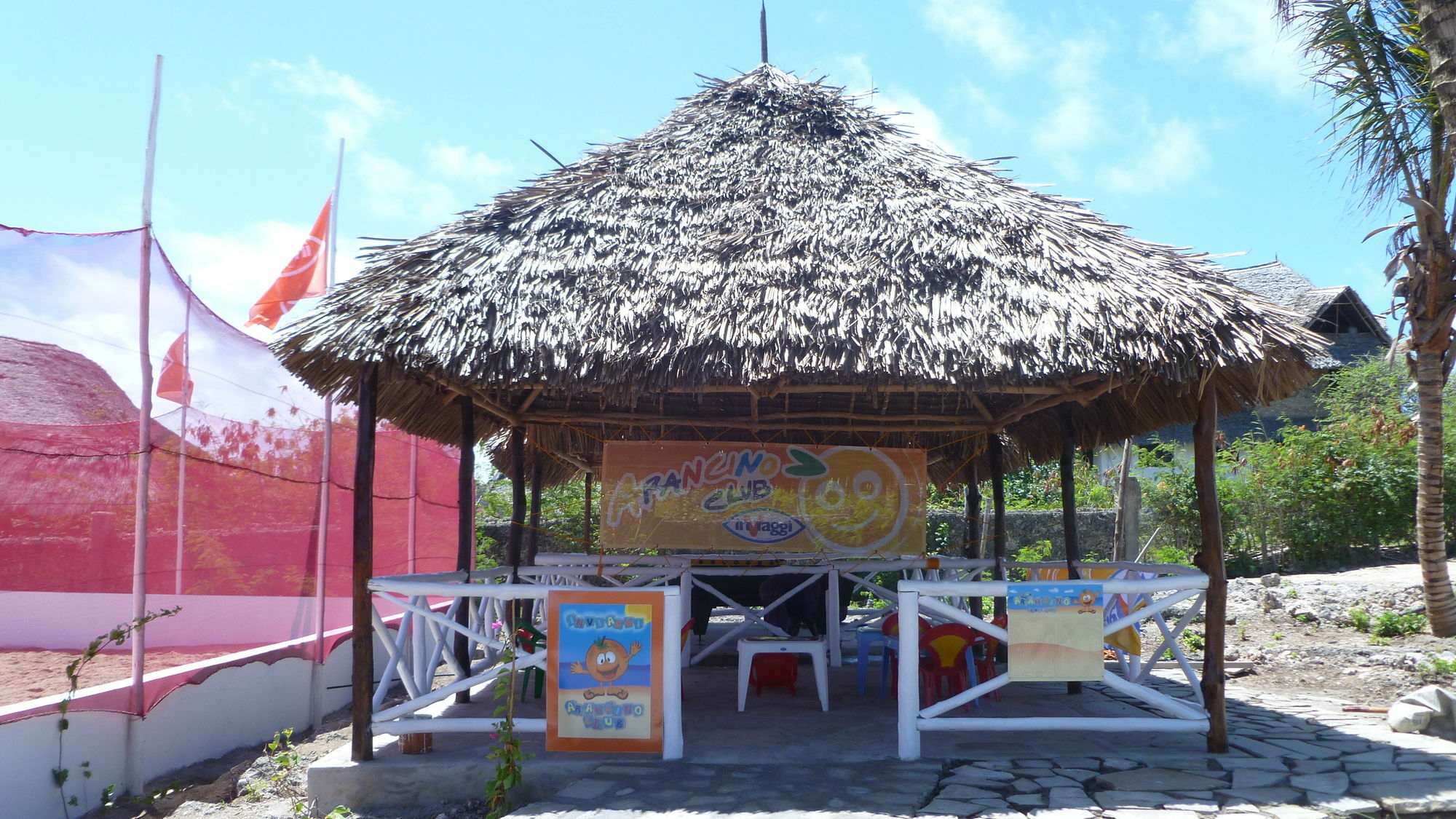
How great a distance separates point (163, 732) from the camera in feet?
18.1

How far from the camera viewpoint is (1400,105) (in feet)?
27.6

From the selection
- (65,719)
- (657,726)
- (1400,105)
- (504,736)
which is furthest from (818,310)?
(1400,105)

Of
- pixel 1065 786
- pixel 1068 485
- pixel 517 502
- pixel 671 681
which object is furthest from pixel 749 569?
pixel 1065 786

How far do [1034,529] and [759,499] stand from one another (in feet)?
27.3

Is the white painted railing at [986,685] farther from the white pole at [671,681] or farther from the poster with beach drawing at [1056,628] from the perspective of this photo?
the white pole at [671,681]

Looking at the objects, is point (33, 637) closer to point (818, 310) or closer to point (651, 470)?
point (651, 470)

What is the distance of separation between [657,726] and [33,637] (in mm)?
3357

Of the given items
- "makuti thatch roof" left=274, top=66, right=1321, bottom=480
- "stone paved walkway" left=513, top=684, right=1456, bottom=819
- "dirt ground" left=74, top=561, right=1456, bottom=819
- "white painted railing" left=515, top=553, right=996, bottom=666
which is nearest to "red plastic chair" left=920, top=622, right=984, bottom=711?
"stone paved walkway" left=513, top=684, right=1456, bottom=819

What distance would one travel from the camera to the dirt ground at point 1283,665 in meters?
5.09

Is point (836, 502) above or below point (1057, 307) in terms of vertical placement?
below

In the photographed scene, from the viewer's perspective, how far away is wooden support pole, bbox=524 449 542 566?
25.2 ft

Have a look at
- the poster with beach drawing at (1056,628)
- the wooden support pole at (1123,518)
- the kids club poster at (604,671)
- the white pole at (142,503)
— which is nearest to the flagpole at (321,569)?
the white pole at (142,503)

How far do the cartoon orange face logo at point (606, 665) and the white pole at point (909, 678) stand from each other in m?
1.32

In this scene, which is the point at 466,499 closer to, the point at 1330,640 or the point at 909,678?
the point at 909,678
